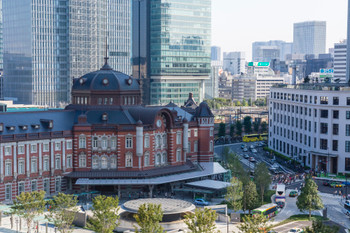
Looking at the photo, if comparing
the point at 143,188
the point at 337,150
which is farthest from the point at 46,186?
the point at 337,150

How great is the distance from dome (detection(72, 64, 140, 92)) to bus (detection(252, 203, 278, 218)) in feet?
124

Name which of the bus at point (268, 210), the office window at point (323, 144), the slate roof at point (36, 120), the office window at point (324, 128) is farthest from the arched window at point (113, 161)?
the office window at point (324, 128)

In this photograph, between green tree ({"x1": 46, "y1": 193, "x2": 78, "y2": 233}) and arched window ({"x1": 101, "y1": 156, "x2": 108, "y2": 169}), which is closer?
green tree ({"x1": 46, "y1": 193, "x2": 78, "y2": 233})

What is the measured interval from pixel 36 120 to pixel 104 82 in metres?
16.3

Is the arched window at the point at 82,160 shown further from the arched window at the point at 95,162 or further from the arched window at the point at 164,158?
the arched window at the point at 164,158

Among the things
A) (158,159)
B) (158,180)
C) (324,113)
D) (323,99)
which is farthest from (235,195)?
(323,99)

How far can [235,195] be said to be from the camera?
93625 mm

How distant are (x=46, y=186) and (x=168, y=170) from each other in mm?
22152

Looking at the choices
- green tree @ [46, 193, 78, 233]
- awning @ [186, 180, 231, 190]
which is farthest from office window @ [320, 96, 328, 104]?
green tree @ [46, 193, 78, 233]

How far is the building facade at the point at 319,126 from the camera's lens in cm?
13500

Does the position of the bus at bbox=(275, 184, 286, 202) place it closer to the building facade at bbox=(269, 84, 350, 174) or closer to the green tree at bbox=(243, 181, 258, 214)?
the green tree at bbox=(243, 181, 258, 214)

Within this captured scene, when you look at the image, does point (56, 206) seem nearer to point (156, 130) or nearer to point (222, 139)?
point (156, 130)

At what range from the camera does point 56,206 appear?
79.9 m

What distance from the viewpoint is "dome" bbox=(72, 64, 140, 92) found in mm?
118250
